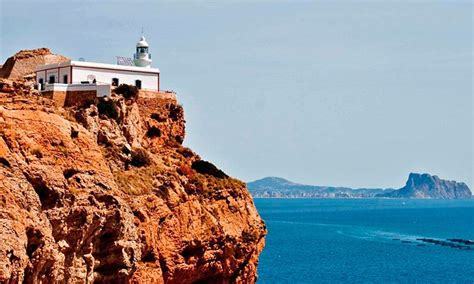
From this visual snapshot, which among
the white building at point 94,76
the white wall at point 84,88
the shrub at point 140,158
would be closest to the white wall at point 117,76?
the white building at point 94,76

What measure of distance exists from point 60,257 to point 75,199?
276 centimetres

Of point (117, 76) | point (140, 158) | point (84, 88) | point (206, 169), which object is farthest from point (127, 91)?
point (140, 158)

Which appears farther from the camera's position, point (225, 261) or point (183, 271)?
point (225, 261)

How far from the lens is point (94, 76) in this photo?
163 ft

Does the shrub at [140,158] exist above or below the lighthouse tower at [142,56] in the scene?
below

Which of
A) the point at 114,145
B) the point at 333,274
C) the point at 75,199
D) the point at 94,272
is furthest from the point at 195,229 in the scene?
the point at 333,274

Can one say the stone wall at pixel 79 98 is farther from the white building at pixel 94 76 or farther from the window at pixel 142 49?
the window at pixel 142 49

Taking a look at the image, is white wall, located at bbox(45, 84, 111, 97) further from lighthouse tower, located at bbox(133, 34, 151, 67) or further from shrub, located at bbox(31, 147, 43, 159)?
shrub, located at bbox(31, 147, 43, 159)

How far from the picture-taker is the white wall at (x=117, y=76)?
4916cm

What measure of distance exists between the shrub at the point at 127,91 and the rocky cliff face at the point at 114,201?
497mm

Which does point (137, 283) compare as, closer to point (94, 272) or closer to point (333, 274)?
point (94, 272)

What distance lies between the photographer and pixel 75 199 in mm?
28125

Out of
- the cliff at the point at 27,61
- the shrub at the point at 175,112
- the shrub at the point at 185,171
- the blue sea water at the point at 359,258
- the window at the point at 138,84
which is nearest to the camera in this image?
the shrub at the point at 185,171

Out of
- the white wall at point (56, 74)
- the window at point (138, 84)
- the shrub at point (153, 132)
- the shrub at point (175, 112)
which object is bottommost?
the shrub at point (153, 132)
